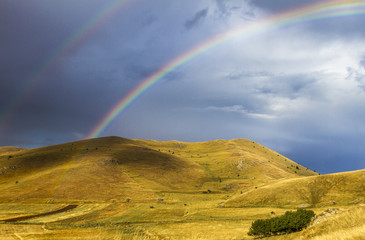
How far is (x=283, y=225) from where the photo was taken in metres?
29.6

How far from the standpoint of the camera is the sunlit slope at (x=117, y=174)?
90.1 metres

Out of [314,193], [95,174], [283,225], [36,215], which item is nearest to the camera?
[283,225]

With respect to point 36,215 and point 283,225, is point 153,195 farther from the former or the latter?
point 283,225

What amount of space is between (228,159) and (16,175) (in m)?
123

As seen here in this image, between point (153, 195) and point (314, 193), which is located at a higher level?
point (153, 195)

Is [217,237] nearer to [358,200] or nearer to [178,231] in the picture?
[178,231]

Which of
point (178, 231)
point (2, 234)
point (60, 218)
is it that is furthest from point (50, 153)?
point (178, 231)

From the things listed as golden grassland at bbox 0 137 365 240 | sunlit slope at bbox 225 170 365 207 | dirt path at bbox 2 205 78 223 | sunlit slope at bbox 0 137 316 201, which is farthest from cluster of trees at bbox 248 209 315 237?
sunlit slope at bbox 0 137 316 201

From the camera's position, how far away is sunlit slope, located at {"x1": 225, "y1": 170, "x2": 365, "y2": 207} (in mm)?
58344

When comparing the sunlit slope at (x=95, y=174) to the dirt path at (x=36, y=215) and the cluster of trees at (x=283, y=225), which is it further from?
the cluster of trees at (x=283, y=225)

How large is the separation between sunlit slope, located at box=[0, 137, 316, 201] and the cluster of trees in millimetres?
64423

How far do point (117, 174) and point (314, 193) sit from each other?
87.3m

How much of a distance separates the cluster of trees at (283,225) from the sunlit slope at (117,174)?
2536 inches

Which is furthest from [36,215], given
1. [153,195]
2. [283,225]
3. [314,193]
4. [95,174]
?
[314,193]
